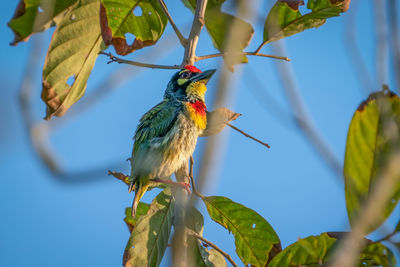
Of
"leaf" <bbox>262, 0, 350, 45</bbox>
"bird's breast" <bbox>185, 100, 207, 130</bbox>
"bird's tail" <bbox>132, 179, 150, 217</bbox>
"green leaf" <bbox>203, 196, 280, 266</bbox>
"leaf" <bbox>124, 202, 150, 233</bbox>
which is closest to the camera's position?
"green leaf" <bbox>203, 196, 280, 266</bbox>

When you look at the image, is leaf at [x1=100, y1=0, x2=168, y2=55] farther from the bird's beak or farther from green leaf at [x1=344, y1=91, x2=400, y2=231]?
green leaf at [x1=344, y1=91, x2=400, y2=231]

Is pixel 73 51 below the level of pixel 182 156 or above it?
above

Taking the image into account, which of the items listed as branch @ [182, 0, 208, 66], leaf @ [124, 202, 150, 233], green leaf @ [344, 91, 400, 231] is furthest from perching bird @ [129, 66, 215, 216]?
green leaf @ [344, 91, 400, 231]

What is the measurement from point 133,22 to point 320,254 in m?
1.95

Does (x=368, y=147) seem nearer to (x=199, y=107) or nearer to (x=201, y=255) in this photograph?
(x=201, y=255)

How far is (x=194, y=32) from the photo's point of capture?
283cm

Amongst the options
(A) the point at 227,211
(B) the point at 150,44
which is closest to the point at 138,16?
(B) the point at 150,44

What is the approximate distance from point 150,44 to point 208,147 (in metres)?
2.01

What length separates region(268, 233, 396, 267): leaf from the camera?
1949 mm

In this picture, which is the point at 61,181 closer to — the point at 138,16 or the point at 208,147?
the point at 208,147

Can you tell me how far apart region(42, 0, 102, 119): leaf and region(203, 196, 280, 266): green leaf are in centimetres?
111

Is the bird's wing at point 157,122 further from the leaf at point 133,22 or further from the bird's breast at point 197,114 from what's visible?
the leaf at point 133,22

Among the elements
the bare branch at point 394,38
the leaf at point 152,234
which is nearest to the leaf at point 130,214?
the leaf at point 152,234

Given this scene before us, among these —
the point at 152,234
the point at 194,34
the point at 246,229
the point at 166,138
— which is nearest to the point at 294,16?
the point at 194,34
